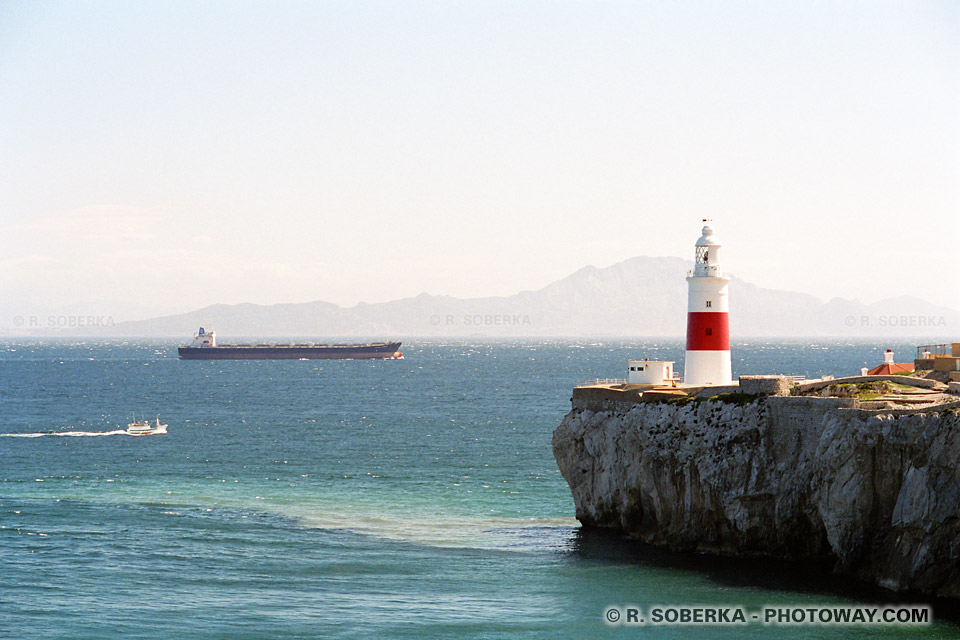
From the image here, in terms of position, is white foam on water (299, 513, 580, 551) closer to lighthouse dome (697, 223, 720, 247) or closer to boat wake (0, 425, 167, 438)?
lighthouse dome (697, 223, 720, 247)

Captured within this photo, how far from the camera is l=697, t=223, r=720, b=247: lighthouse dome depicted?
1841 inches

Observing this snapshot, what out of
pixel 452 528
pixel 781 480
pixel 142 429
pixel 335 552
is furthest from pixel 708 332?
pixel 142 429

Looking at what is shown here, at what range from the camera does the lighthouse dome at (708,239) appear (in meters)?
46.8

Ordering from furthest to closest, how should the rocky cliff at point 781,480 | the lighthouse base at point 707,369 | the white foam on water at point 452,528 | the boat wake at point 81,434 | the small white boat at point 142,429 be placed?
the small white boat at point 142,429 < the boat wake at point 81,434 < the lighthouse base at point 707,369 < the white foam on water at point 452,528 < the rocky cliff at point 781,480

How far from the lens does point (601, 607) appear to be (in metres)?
32.1

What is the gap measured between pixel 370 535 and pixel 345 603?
32.4ft

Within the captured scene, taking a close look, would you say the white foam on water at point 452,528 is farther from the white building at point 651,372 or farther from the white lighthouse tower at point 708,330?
the white lighthouse tower at point 708,330

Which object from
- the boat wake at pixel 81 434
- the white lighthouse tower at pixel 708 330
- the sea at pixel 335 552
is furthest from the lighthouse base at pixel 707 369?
the boat wake at pixel 81 434

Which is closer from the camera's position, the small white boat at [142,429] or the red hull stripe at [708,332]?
the red hull stripe at [708,332]

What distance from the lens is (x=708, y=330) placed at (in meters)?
45.7

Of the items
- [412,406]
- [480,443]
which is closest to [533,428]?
[480,443]

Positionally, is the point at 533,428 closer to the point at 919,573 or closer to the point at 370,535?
the point at 370,535

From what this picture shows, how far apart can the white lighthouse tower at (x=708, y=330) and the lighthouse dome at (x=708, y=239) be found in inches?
30.6

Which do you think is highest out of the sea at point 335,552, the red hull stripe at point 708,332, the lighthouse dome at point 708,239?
the lighthouse dome at point 708,239
